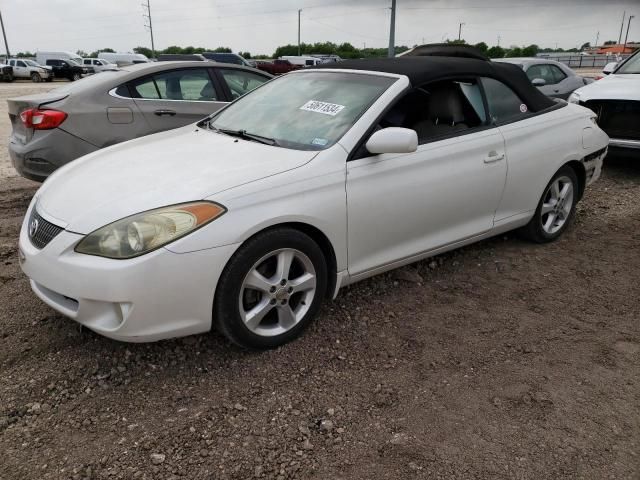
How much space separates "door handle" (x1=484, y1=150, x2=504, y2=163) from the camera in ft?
12.4

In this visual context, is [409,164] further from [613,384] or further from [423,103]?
[613,384]

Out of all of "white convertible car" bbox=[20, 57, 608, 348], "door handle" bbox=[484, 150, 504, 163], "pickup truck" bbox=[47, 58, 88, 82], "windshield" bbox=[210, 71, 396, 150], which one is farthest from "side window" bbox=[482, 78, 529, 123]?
"pickup truck" bbox=[47, 58, 88, 82]

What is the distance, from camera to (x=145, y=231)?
2527 mm

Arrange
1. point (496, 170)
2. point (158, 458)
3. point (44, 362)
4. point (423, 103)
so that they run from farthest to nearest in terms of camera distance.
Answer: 1. point (496, 170)
2. point (423, 103)
3. point (44, 362)
4. point (158, 458)

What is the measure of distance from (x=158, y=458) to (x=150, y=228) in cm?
103

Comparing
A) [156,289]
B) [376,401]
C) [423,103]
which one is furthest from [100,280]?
[423,103]

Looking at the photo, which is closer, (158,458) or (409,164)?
(158,458)

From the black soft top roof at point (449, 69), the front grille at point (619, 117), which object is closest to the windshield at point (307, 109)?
the black soft top roof at point (449, 69)

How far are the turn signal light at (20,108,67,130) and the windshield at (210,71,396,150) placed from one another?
1994 millimetres

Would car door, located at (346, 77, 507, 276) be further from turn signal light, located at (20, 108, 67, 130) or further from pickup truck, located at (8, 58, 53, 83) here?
pickup truck, located at (8, 58, 53, 83)

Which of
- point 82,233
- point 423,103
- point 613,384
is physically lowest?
point 613,384

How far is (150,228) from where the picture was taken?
2.54 meters

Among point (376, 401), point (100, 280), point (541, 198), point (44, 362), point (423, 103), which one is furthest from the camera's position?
point (541, 198)

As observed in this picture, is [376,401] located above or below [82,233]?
below
